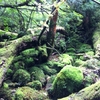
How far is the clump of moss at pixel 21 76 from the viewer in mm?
6273

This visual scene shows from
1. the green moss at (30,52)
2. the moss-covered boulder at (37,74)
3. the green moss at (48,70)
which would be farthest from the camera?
the green moss at (30,52)

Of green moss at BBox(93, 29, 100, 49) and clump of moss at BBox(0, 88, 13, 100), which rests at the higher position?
green moss at BBox(93, 29, 100, 49)

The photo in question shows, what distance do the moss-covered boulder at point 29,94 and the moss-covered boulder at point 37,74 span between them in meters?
0.68

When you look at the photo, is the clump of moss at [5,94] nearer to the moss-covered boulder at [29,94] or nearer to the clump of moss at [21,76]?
the moss-covered boulder at [29,94]

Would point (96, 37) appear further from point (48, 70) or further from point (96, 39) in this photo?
point (48, 70)

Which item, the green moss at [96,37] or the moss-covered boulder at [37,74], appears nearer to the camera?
the moss-covered boulder at [37,74]

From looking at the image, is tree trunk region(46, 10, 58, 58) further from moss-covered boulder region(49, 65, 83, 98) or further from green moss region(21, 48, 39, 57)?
moss-covered boulder region(49, 65, 83, 98)

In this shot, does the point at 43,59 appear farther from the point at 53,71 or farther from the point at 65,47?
the point at 65,47

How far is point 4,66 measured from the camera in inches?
222

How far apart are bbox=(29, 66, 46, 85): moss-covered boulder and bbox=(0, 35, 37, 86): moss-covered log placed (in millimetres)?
798

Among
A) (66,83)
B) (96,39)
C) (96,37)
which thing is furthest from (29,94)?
(96,37)

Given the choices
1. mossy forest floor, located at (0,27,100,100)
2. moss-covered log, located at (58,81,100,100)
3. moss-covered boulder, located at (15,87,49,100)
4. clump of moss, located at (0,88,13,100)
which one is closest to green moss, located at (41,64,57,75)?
mossy forest floor, located at (0,27,100,100)

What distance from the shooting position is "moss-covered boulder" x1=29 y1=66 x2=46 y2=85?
654cm

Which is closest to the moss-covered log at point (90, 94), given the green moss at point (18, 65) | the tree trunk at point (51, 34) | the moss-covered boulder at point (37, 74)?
the moss-covered boulder at point (37, 74)
